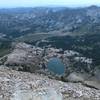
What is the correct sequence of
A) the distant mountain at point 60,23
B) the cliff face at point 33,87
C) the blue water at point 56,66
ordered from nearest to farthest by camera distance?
the cliff face at point 33,87, the blue water at point 56,66, the distant mountain at point 60,23

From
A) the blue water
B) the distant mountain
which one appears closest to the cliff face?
the blue water

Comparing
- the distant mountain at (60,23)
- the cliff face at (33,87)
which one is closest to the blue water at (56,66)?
the cliff face at (33,87)

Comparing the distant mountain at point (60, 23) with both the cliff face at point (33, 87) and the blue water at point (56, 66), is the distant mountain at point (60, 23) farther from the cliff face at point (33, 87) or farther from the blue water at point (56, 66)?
the cliff face at point (33, 87)

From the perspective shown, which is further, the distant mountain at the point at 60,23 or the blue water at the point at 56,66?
the distant mountain at the point at 60,23

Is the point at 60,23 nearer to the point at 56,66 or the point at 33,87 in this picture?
the point at 56,66

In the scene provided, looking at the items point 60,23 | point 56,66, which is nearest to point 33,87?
point 56,66

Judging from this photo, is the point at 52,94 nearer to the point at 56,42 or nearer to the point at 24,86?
the point at 24,86

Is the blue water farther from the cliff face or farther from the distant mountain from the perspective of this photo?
the distant mountain

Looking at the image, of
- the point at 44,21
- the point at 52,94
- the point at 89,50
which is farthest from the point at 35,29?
the point at 52,94

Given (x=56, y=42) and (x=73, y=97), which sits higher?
(x=73, y=97)
